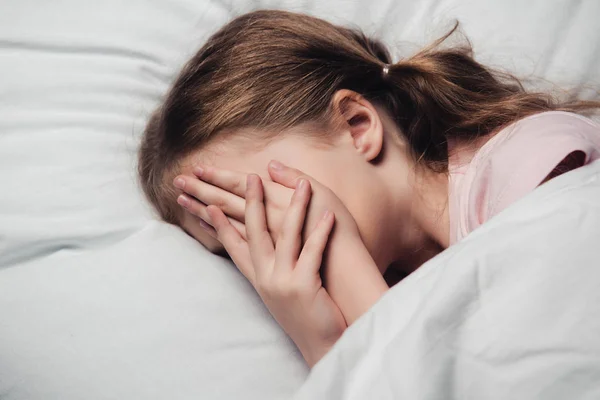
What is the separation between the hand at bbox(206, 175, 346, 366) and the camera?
0.74 metres

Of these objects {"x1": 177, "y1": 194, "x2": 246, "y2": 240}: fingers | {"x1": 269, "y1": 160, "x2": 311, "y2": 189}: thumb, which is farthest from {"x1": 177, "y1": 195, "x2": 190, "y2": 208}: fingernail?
{"x1": 269, "y1": 160, "x2": 311, "y2": 189}: thumb

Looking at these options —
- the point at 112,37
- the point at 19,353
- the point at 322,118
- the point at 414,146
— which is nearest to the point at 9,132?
the point at 112,37

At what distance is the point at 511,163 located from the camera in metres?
0.80

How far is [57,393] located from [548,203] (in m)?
0.55

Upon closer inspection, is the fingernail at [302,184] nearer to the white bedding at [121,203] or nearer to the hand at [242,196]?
the hand at [242,196]

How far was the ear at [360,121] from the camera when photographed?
84 cm

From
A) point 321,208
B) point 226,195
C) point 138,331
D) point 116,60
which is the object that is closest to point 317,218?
point 321,208

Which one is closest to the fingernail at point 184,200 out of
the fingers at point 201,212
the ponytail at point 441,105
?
the fingers at point 201,212

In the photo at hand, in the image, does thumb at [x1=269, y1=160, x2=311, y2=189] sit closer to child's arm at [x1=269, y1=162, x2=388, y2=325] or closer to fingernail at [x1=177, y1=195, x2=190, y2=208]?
child's arm at [x1=269, y1=162, x2=388, y2=325]

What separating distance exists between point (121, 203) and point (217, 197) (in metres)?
0.15

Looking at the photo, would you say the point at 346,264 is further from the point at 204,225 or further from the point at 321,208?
the point at 204,225

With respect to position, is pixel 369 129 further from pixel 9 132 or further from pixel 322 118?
pixel 9 132

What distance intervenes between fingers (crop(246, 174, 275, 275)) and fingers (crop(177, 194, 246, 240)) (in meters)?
0.04

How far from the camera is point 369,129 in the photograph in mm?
848
